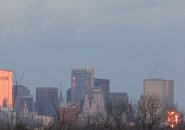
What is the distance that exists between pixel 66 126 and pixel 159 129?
13649mm

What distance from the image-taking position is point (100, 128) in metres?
36.9

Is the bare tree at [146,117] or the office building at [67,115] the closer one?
the office building at [67,115]

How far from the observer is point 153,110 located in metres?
43.9

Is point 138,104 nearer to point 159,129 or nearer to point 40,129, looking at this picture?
point 159,129

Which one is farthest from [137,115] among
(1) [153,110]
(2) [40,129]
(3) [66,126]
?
(3) [66,126]

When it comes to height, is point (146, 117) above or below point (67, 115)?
below

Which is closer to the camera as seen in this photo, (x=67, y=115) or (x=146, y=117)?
(x=67, y=115)

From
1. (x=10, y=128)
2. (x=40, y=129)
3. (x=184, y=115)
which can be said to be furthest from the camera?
(x=184, y=115)

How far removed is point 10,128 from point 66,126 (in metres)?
2.24

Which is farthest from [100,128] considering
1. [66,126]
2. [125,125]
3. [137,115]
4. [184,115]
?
[184,115]

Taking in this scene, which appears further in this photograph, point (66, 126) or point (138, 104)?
point (138, 104)

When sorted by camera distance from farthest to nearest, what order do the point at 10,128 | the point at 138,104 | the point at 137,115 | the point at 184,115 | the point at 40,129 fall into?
the point at 184,115 → the point at 138,104 → the point at 137,115 → the point at 40,129 → the point at 10,128

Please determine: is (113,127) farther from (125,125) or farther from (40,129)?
(40,129)

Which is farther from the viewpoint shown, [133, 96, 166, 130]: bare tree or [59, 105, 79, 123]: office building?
[133, 96, 166, 130]: bare tree
